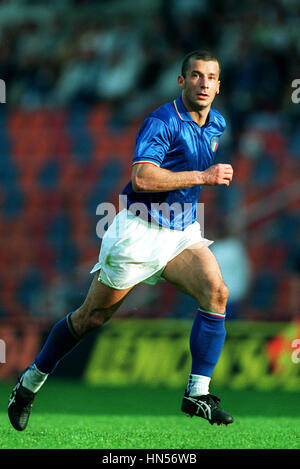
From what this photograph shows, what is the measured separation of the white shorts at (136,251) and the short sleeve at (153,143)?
0.46m

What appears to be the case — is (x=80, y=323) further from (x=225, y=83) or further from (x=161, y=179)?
(x=225, y=83)

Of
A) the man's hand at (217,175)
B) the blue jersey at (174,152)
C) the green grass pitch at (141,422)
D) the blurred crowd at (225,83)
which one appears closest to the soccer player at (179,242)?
the blue jersey at (174,152)

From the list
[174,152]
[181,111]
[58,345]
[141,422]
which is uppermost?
[181,111]

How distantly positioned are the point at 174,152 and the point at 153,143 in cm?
23

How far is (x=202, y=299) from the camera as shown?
16.5 ft

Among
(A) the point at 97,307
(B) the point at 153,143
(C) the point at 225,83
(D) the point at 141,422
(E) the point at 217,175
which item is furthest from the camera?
(C) the point at 225,83

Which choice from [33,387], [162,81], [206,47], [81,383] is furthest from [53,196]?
[33,387]

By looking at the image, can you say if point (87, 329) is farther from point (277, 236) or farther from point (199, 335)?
point (277, 236)

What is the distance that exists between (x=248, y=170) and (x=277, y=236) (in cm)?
126

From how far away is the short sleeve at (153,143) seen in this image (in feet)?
15.7

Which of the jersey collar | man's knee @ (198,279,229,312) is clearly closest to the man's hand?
the jersey collar

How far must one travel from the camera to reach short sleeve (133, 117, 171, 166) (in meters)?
4.80

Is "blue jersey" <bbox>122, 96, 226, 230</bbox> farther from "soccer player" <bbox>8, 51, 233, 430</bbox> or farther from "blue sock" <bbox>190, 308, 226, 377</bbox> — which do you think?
"blue sock" <bbox>190, 308, 226, 377</bbox>

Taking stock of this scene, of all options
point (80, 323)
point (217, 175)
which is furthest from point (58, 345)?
point (217, 175)
